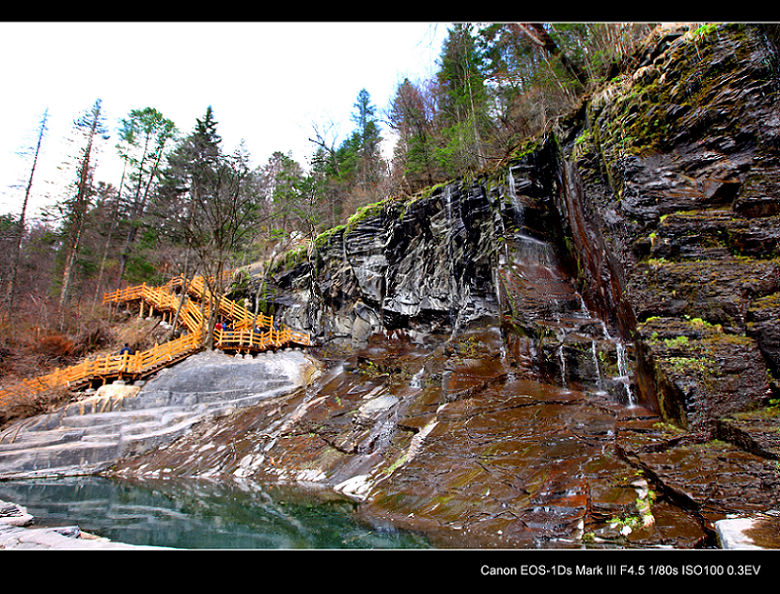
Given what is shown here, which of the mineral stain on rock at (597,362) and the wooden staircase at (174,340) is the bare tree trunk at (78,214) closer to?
the wooden staircase at (174,340)

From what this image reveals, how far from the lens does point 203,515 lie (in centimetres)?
793

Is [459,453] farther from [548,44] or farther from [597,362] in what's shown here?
[548,44]

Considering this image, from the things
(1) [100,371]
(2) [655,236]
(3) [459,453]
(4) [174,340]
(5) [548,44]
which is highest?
(5) [548,44]

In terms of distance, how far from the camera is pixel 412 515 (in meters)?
7.09

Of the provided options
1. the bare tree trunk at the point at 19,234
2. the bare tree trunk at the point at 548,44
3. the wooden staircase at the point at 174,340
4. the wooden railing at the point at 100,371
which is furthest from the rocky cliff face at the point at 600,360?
the bare tree trunk at the point at 19,234

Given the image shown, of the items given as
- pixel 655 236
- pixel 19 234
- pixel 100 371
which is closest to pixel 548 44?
pixel 655 236

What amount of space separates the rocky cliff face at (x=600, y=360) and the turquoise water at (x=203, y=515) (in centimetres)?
87

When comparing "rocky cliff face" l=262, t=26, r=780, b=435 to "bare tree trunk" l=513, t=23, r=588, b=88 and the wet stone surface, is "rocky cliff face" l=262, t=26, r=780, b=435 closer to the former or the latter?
A: the wet stone surface

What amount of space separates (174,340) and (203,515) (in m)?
13.5

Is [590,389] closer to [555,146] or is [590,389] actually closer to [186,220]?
[555,146]

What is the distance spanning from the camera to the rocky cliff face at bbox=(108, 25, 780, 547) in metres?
6.14
